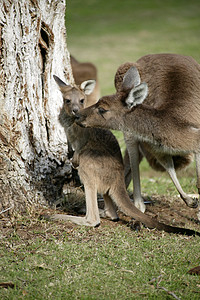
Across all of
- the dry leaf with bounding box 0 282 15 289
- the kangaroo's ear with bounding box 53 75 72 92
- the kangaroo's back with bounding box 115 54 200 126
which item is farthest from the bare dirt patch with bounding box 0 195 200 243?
the kangaroo's ear with bounding box 53 75 72 92

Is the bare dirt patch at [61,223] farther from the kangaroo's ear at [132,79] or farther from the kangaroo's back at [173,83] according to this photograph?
the kangaroo's ear at [132,79]

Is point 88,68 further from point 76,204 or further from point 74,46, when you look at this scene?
point 74,46

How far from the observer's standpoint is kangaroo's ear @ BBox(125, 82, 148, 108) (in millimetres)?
3955

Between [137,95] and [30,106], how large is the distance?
1.03 m

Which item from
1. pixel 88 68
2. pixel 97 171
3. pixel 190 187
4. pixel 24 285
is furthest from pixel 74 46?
pixel 24 285

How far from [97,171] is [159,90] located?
1.14 metres

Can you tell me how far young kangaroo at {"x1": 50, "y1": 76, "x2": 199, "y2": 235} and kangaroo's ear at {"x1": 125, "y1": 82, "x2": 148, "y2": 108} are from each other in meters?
0.49

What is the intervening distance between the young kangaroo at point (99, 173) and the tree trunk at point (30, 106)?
0.69 feet

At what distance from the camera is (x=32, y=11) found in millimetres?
4148

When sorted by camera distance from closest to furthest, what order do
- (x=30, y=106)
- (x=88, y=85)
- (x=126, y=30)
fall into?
(x=30, y=106)
(x=88, y=85)
(x=126, y=30)

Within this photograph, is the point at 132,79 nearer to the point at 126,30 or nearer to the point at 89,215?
the point at 89,215

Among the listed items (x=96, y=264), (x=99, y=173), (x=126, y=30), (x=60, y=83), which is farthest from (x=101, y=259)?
(x=126, y=30)

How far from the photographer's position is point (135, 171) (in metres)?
4.81

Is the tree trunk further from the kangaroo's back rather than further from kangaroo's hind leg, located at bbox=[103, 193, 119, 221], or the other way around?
the kangaroo's back
